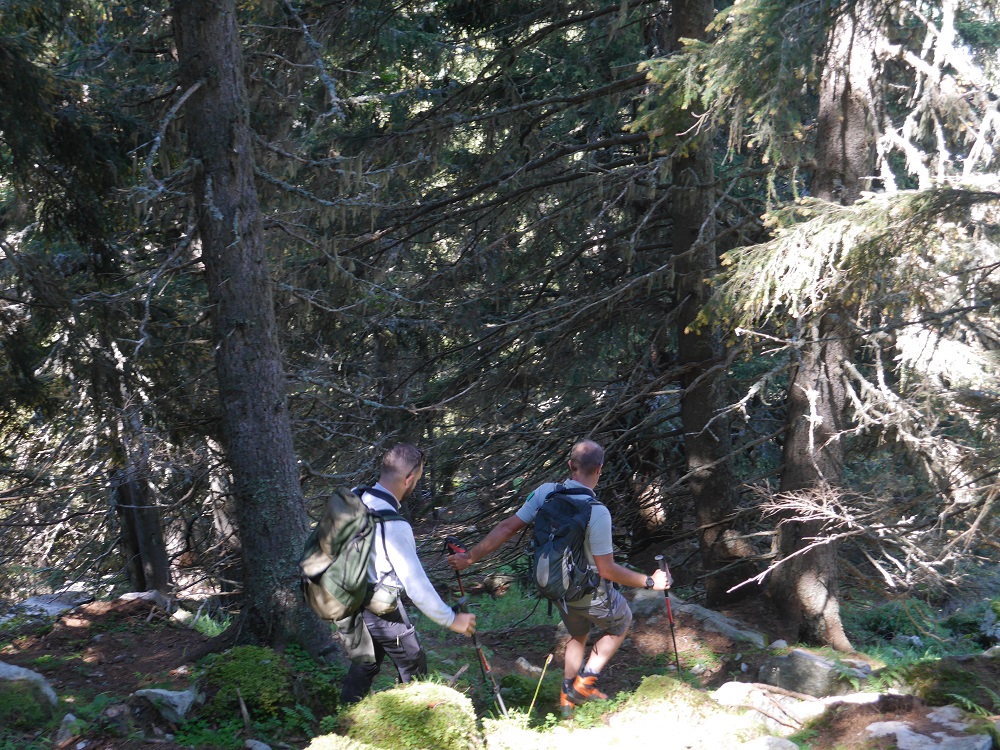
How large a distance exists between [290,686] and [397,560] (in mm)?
1817

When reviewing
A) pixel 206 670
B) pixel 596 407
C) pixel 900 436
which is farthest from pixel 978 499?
pixel 206 670

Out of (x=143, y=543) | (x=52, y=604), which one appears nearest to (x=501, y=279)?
(x=143, y=543)

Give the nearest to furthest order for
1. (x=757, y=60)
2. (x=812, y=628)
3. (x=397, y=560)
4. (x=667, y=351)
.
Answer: (x=397, y=560)
(x=757, y=60)
(x=812, y=628)
(x=667, y=351)

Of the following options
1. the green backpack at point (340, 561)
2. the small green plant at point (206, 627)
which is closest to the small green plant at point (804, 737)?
the green backpack at point (340, 561)

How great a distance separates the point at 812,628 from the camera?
8.41 m

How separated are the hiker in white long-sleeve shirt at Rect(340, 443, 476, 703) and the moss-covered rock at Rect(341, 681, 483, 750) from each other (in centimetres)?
32

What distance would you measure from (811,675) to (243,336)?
5583mm

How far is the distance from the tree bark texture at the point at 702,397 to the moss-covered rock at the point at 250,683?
5.46m

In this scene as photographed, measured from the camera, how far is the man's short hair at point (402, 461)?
15.2ft

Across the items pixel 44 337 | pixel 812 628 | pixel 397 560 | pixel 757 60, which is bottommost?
pixel 812 628

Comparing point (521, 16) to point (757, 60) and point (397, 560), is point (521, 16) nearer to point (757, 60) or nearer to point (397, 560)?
point (757, 60)

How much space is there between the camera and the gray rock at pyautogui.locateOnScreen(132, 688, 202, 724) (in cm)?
530

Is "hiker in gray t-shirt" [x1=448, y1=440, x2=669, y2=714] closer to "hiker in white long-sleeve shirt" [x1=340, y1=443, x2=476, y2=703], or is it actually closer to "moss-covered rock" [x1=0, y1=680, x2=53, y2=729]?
"hiker in white long-sleeve shirt" [x1=340, y1=443, x2=476, y2=703]

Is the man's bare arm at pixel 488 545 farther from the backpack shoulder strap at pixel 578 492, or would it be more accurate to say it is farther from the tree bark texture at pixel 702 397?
the tree bark texture at pixel 702 397
